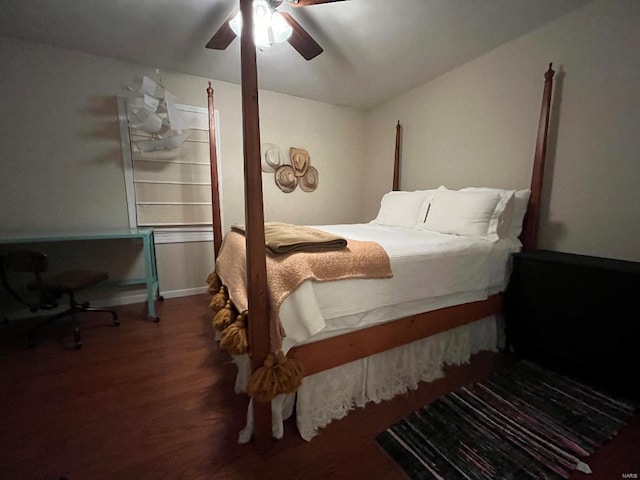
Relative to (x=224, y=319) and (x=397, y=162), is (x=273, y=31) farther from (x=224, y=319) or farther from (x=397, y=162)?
(x=397, y=162)

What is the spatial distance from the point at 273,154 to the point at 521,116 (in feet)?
7.97

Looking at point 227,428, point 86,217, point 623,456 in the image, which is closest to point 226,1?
point 86,217

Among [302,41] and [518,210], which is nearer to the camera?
[302,41]

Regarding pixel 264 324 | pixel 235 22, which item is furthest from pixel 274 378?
pixel 235 22

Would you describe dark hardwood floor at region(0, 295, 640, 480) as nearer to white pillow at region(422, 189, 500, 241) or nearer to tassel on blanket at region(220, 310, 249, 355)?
tassel on blanket at region(220, 310, 249, 355)

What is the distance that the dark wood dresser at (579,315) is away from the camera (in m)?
1.34

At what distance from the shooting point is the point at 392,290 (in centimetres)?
137

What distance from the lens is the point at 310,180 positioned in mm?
3521

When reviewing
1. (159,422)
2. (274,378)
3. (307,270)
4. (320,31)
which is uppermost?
(320,31)

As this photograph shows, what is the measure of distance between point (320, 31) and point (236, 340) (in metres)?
2.24

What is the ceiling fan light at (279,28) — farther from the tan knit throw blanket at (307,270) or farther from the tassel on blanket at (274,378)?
the tassel on blanket at (274,378)

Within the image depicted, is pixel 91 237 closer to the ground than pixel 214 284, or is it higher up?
higher up

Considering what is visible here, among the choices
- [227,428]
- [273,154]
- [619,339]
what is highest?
[273,154]

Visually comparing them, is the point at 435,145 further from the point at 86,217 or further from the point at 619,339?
the point at 86,217
